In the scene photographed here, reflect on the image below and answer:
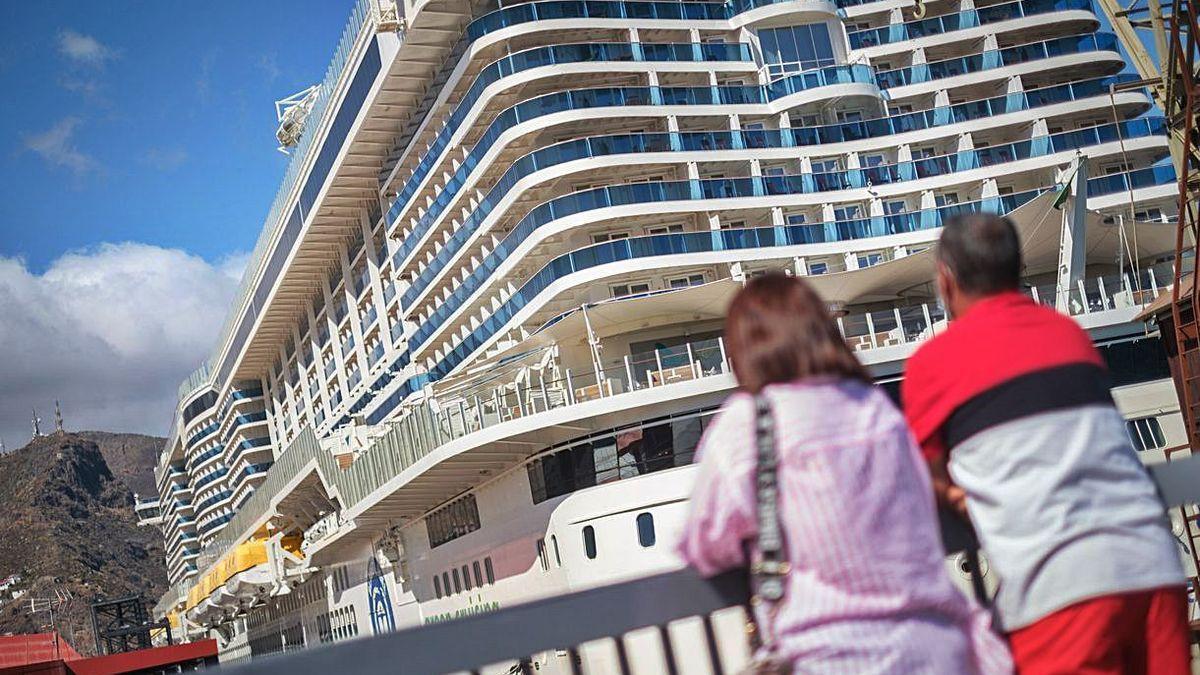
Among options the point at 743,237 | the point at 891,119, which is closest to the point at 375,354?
the point at 743,237

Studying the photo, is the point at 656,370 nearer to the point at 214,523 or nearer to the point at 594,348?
the point at 594,348

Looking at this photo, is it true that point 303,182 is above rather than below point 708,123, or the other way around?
above

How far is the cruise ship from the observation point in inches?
1040

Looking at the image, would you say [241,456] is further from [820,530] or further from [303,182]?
[820,530]

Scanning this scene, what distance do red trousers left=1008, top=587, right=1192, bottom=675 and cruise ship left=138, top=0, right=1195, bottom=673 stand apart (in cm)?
1993

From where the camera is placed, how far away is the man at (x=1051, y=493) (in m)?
3.09

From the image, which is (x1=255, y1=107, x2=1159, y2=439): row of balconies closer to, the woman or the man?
the man

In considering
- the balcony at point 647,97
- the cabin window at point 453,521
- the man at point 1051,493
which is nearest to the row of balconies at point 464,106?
the balcony at point 647,97

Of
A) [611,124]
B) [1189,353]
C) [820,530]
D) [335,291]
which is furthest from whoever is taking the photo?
[335,291]

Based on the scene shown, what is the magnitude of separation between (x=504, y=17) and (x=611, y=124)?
401 cm

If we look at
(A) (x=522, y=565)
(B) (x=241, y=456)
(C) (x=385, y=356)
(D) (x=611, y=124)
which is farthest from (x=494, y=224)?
(B) (x=241, y=456)

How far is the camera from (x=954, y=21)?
37000mm

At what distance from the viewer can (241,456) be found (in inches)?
3083

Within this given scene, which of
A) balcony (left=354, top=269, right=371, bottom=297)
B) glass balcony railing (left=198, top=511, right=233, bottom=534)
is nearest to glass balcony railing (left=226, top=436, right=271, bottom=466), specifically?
glass balcony railing (left=198, top=511, right=233, bottom=534)
